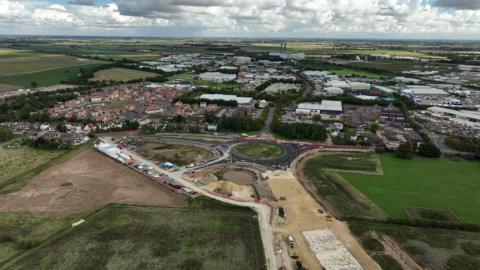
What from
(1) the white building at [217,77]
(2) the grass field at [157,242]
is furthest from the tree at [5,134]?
(1) the white building at [217,77]

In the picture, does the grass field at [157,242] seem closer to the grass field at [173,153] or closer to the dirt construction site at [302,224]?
the dirt construction site at [302,224]

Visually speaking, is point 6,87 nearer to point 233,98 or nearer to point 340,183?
point 233,98

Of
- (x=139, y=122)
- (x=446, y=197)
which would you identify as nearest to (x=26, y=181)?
(x=139, y=122)

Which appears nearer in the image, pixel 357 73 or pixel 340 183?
pixel 340 183

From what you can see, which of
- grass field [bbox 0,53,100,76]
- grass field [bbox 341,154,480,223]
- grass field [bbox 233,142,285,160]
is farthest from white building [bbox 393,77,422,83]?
grass field [bbox 0,53,100,76]

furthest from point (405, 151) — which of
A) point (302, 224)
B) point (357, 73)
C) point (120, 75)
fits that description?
point (120, 75)

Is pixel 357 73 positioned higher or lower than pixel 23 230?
higher
